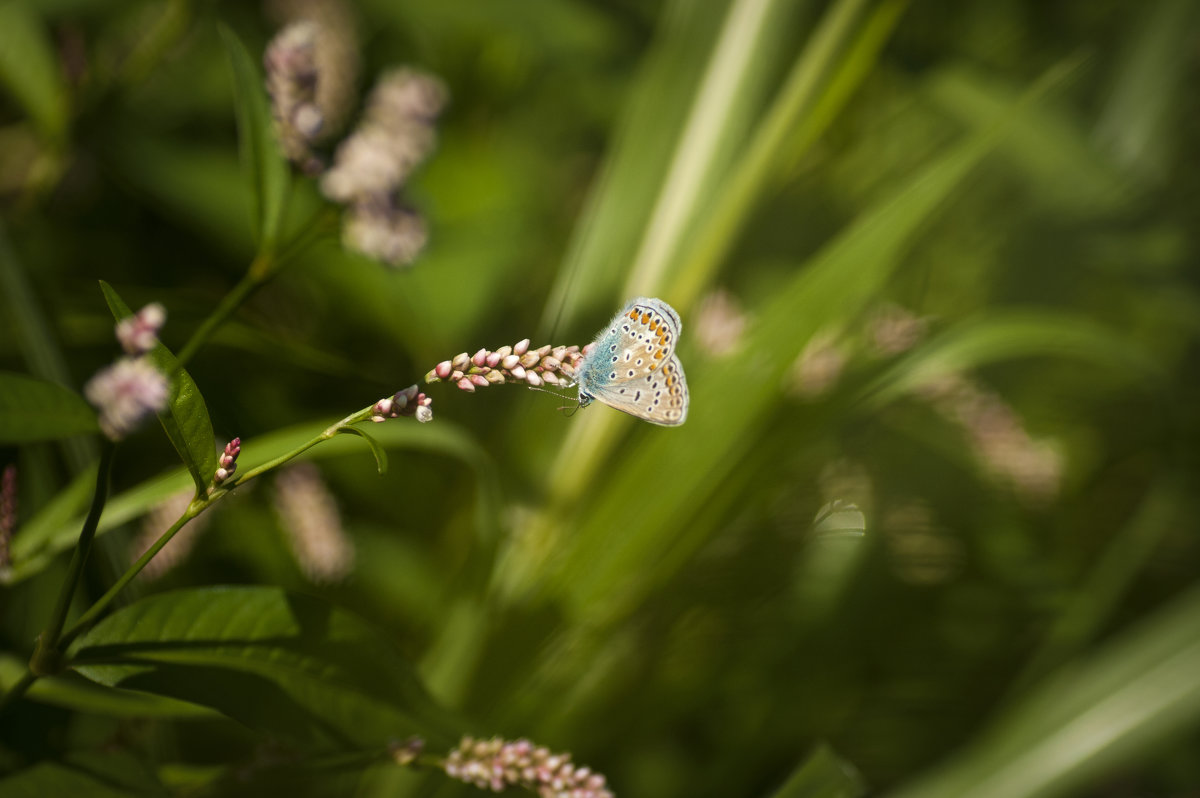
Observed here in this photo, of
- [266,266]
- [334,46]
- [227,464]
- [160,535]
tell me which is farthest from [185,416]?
[334,46]

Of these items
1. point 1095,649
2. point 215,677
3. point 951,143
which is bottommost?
point 215,677

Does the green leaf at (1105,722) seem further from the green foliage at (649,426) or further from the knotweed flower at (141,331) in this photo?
the knotweed flower at (141,331)

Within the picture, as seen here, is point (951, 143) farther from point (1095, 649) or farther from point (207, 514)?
point (207, 514)

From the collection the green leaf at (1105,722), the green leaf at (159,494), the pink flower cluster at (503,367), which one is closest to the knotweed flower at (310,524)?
the green leaf at (159,494)

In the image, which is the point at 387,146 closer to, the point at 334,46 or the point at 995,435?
the point at 334,46

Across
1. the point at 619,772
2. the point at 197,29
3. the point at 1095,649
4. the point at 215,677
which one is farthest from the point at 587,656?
the point at 197,29
